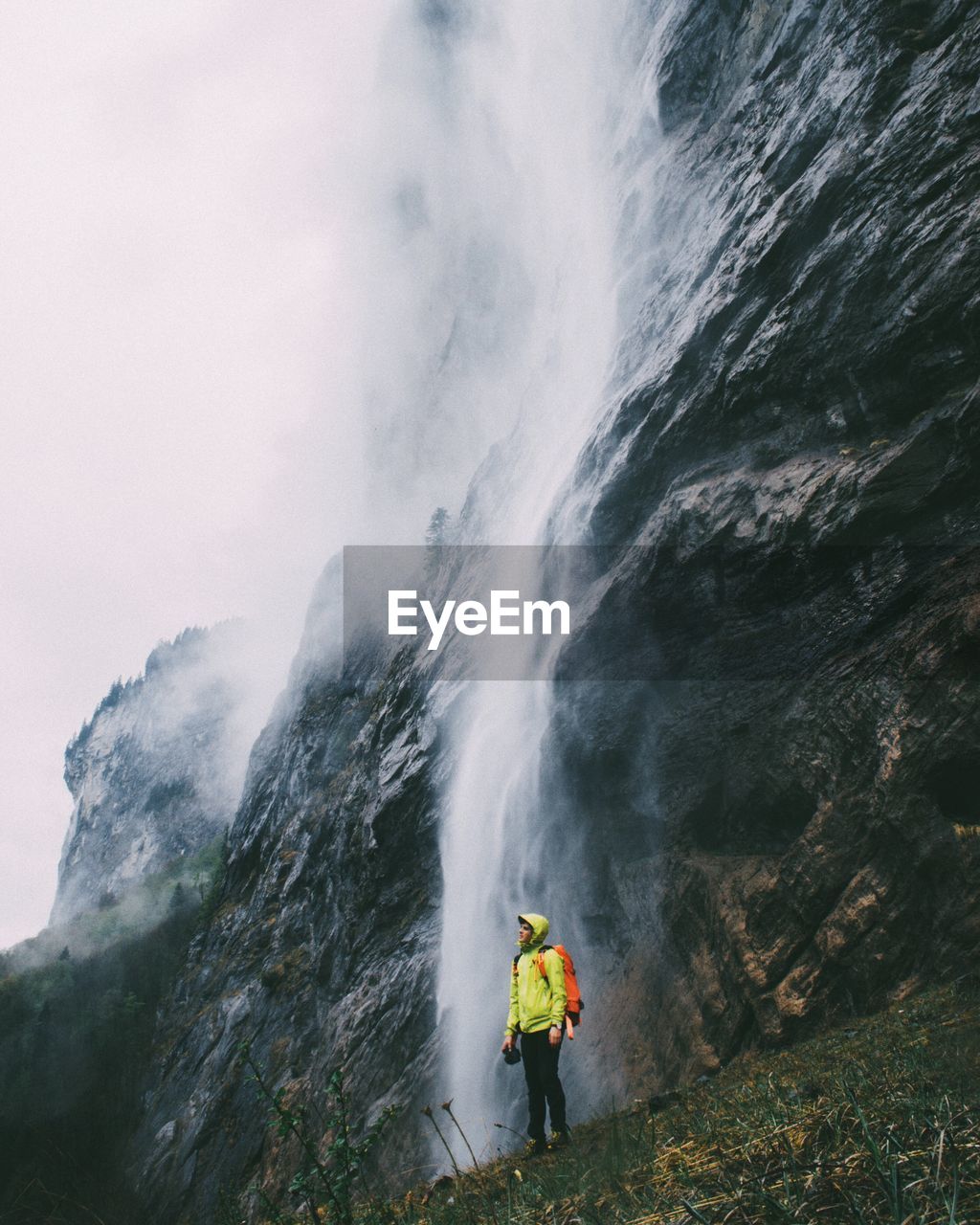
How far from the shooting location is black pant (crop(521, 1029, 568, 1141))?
6359mm

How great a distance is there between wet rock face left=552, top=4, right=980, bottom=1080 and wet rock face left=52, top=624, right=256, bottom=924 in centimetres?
8429

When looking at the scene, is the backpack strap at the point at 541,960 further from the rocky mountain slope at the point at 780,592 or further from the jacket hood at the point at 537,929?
the rocky mountain slope at the point at 780,592

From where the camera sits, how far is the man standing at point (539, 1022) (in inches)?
252

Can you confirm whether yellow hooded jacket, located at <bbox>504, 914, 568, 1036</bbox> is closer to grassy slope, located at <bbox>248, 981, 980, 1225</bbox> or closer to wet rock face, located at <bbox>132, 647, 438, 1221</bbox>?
grassy slope, located at <bbox>248, 981, 980, 1225</bbox>

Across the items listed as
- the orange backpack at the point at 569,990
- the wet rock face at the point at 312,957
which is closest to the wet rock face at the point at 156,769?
the wet rock face at the point at 312,957

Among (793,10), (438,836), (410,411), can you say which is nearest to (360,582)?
(410,411)

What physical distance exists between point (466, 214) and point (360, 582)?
3108cm

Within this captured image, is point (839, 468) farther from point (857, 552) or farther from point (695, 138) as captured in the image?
point (695, 138)

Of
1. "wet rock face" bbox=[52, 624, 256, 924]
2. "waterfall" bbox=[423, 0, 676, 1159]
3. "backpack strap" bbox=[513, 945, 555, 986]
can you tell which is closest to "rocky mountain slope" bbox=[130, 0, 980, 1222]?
"waterfall" bbox=[423, 0, 676, 1159]

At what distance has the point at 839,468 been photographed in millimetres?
11430

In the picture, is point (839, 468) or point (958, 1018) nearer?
point (958, 1018)

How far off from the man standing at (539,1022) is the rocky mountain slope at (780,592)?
14.9 feet

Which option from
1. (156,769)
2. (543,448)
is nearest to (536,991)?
(543,448)

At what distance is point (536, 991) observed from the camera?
6.70 metres
